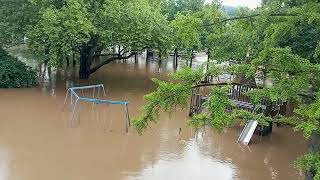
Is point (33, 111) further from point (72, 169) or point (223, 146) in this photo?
point (223, 146)

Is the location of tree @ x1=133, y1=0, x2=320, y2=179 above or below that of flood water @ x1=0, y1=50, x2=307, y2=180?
above

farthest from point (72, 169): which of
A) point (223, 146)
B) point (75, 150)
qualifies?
point (223, 146)

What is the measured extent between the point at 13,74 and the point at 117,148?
824 centimetres

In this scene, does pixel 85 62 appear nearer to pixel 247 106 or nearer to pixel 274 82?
pixel 247 106

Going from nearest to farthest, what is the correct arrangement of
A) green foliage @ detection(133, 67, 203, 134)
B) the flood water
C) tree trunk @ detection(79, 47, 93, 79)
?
1. green foliage @ detection(133, 67, 203, 134)
2. the flood water
3. tree trunk @ detection(79, 47, 93, 79)

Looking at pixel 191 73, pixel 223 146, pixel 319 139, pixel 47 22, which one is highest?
pixel 47 22

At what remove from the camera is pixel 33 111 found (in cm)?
1573

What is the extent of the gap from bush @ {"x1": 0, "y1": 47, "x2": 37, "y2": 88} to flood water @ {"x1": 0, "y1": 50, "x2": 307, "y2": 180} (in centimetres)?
82

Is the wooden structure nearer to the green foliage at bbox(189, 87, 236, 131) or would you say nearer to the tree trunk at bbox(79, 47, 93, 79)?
the green foliage at bbox(189, 87, 236, 131)

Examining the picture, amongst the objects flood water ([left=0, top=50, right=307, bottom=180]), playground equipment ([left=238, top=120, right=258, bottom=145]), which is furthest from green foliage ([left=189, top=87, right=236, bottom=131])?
playground equipment ([left=238, top=120, right=258, bottom=145])

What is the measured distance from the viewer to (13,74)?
1875 centimetres

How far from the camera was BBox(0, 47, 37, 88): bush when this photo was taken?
60.6 feet

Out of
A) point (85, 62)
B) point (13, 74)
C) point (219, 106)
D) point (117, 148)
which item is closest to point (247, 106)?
point (117, 148)

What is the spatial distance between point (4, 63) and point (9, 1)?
2.54 meters
